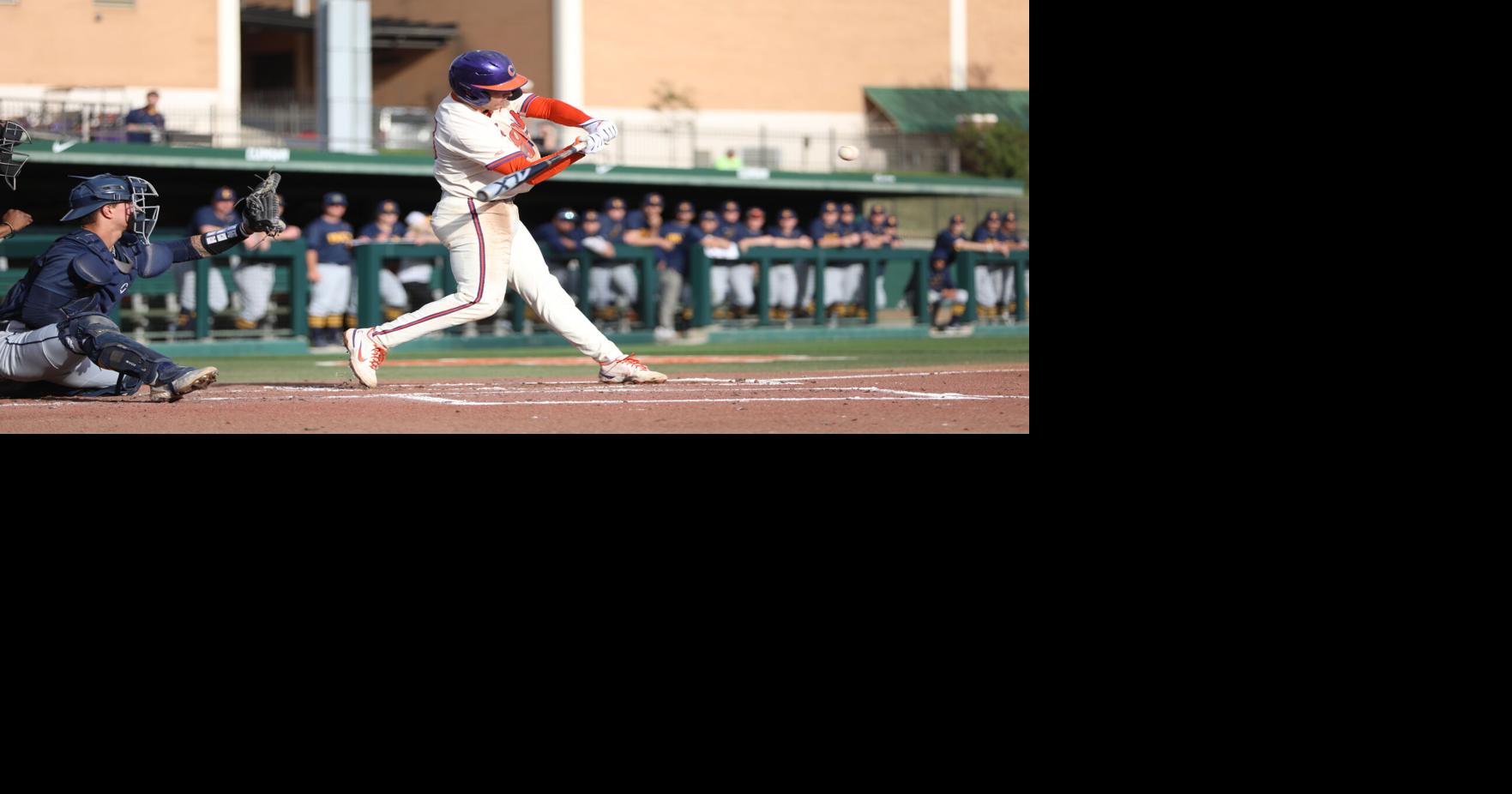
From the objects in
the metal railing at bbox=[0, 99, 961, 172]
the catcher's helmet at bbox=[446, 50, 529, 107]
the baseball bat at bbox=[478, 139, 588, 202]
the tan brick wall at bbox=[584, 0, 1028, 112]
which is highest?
the tan brick wall at bbox=[584, 0, 1028, 112]

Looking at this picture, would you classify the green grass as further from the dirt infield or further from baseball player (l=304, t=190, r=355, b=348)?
the dirt infield

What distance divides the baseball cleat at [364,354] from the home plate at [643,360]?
135 inches

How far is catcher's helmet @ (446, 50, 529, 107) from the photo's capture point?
7.15m

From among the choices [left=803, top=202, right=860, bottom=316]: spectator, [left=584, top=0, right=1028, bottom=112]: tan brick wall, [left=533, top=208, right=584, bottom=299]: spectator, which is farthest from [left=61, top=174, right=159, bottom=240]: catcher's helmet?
[left=584, top=0, right=1028, bottom=112]: tan brick wall

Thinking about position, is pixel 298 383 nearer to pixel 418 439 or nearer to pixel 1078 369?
pixel 418 439

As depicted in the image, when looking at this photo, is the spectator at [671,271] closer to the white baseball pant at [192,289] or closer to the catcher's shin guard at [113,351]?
the white baseball pant at [192,289]

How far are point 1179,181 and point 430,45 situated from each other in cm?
3044

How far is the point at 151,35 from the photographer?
27953mm

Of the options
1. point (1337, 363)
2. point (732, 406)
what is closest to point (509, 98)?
point (732, 406)

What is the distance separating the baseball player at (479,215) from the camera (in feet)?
23.5

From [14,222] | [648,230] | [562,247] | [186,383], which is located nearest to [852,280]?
[648,230]

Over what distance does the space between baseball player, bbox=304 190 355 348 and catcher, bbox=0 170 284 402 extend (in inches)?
227

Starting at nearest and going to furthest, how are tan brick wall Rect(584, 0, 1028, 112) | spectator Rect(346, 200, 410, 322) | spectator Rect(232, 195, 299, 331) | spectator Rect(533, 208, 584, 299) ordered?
spectator Rect(232, 195, 299, 331)
spectator Rect(346, 200, 410, 322)
spectator Rect(533, 208, 584, 299)
tan brick wall Rect(584, 0, 1028, 112)

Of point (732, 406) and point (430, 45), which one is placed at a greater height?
point (430, 45)
